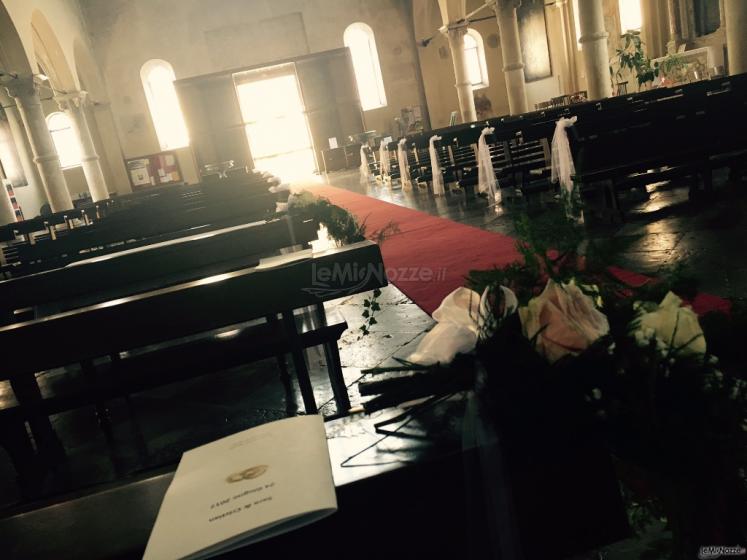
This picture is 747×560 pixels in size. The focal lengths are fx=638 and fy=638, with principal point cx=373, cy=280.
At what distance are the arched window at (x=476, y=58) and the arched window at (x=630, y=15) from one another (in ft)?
18.1

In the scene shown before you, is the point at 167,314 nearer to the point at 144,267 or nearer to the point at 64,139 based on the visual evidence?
the point at 144,267

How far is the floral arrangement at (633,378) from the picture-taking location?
0.87m

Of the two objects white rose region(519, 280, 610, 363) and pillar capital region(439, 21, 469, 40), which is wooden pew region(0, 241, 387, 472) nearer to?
white rose region(519, 280, 610, 363)

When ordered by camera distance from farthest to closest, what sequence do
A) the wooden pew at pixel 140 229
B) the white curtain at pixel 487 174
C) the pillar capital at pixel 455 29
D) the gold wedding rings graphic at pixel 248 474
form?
1. the pillar capital at pixel 455 29
2. the white curtain at pixel 487 174
3. the wooden pew at pixel 140 229
4. the gold wedding rings graphic at pixel 248 474

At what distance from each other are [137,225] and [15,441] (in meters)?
3.70

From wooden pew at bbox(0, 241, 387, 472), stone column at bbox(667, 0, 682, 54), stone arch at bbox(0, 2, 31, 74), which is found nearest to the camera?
→ wooden pew at bbox(0, 241, 387, 472)

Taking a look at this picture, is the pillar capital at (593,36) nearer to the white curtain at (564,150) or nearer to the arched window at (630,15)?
the white curtain at (564,150)

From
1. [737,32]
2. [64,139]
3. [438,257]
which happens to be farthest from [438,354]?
[64,139]

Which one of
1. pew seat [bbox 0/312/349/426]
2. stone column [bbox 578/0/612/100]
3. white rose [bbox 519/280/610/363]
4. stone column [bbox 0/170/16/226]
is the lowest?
pew seat [bbox 0/312/349/426]

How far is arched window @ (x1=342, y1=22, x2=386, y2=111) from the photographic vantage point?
79.1 feet

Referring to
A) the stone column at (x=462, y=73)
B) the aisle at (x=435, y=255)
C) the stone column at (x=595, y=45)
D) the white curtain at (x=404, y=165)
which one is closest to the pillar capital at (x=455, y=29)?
the stone column at (x=462, y=73)

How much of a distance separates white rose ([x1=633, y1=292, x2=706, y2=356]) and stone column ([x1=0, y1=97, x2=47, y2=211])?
2126 cm

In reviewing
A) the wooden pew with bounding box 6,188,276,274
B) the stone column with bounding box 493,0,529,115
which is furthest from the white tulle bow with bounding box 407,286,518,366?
the stone column with bounding box 493,0,529,115

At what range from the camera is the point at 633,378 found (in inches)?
36.5
